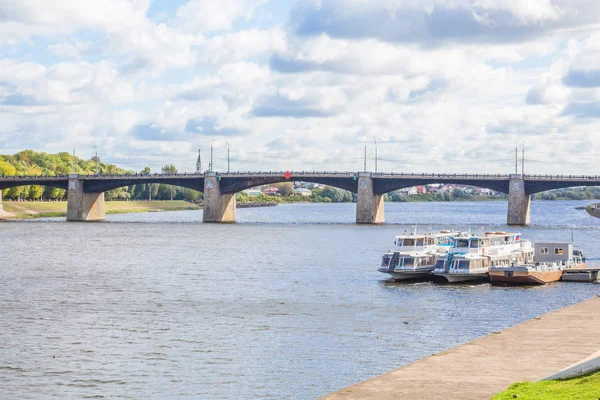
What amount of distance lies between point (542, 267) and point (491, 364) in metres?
43.2

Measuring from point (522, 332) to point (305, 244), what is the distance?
7730cm

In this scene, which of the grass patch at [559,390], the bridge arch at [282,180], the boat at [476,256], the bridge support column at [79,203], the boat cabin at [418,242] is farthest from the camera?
the bridge support column at [79,203]

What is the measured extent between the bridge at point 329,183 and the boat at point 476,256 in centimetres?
8641

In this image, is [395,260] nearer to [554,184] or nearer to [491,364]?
[491,364]

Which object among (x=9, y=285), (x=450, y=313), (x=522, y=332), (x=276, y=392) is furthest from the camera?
(x=9, y=285)

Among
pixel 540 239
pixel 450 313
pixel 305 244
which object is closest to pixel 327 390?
pixel 450 313

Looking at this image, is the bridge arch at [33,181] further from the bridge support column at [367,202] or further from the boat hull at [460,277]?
the boat hull at [460,277]

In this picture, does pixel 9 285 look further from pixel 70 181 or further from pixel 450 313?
pixel 70 181

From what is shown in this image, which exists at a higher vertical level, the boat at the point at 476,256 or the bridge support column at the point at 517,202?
the bridge support column at the point at 517,202

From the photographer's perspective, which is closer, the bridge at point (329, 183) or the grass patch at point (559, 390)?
the grass patch at point (559, 390)

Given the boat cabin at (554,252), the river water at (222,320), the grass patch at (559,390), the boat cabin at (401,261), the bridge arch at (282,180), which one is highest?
the bridge arch at (282,180)

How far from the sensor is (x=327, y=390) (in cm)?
3644

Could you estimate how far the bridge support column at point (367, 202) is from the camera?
172m

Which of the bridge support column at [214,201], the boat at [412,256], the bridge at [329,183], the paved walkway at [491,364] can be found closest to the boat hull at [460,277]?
the boat at [412,256]
